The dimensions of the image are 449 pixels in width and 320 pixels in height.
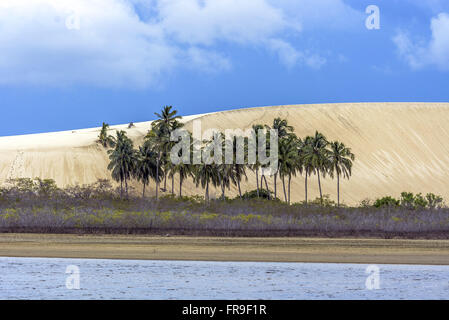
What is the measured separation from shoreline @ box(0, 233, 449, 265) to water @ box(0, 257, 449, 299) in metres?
1.87

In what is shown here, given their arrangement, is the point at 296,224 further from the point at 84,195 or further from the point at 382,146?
the point at 382,146

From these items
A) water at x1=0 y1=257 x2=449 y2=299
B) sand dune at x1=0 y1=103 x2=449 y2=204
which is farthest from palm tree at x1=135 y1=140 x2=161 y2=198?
water at x1=0 y1=257 x2=449 y2=299

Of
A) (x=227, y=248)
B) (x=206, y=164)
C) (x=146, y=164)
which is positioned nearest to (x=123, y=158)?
(x=146, y=164)

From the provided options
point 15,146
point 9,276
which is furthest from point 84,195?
point 15,146

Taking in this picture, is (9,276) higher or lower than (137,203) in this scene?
lower

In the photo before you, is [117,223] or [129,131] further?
[129,131]

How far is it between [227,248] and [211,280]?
402 inches

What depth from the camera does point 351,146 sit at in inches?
5910

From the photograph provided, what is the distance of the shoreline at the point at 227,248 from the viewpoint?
32.6 m

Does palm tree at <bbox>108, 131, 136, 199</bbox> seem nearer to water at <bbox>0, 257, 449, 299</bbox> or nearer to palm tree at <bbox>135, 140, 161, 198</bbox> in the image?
palm tree at <bbox>135, 140, 161, 198</bbox>

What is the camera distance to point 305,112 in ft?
542

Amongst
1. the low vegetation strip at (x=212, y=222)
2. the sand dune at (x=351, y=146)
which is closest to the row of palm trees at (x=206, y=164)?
the sand dune at (x=351, y=146)

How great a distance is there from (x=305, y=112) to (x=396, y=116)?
27.2 metres

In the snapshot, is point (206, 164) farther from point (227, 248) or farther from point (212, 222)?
point (227, 248)
